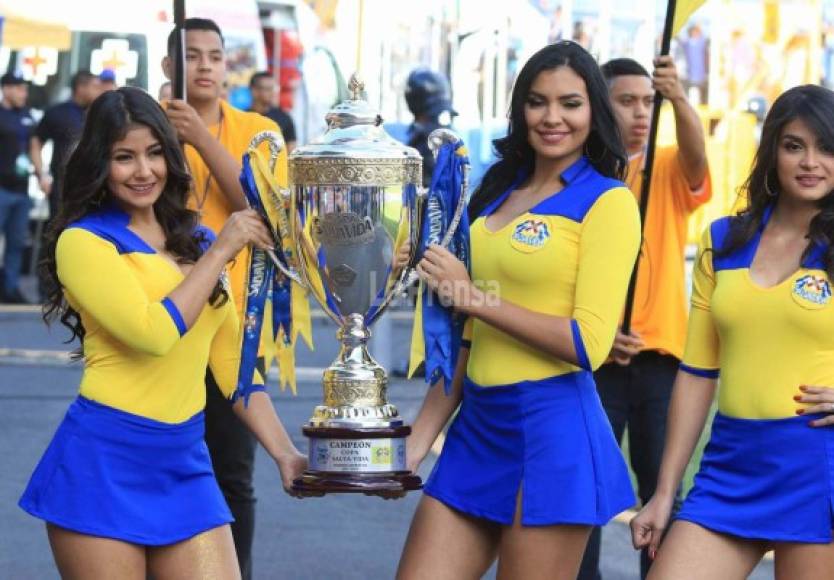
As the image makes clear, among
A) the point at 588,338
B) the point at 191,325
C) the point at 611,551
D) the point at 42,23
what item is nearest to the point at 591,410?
the point at 588,338

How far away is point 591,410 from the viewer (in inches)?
177

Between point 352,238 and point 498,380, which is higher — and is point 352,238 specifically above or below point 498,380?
above

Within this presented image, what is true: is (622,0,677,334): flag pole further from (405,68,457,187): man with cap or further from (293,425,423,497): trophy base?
(405,68,457,187): man with cap

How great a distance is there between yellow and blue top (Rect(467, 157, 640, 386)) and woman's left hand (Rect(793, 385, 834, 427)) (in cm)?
46

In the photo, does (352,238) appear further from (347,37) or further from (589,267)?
(347,37)

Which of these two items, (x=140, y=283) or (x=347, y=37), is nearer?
(x=140, y=283)

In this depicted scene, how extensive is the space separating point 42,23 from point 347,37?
403cm

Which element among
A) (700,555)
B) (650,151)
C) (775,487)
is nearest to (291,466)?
(700,555)

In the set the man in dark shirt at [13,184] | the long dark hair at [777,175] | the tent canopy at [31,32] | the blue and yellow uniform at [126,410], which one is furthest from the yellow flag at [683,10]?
the tent canopy at [31,32]

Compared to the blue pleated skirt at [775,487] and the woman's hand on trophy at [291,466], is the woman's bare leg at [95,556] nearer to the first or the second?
the woman's hand on trophy at [291,466]

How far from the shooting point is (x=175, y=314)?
4211 mm

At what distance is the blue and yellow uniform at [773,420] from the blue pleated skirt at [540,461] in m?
0.23

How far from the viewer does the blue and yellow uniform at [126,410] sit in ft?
13.8

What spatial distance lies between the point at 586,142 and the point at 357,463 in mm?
960
